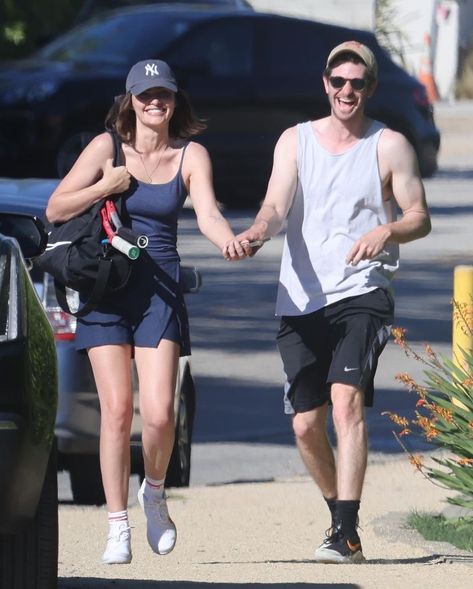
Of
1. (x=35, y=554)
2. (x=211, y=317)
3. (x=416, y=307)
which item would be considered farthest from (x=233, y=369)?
(x=35, y=554)

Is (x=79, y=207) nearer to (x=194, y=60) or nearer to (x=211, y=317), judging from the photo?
(x=211, y=317)

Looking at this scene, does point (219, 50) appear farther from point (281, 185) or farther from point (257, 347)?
point (281, 185)

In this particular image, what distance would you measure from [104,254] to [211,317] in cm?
689

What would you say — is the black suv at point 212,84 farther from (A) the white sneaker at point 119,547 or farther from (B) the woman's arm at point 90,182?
(A) the white sneaker at point 119,547

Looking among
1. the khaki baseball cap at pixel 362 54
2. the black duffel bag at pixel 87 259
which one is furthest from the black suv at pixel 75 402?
the khaki baseball cap at pixel 362 54

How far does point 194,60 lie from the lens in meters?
16.6

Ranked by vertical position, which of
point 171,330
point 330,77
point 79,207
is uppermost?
point 330,77

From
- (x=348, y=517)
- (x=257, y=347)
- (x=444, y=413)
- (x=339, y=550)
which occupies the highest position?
(x=444, y=413)

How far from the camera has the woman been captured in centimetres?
589

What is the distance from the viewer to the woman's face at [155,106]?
5.98 metres

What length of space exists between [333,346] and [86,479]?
7.02 ft

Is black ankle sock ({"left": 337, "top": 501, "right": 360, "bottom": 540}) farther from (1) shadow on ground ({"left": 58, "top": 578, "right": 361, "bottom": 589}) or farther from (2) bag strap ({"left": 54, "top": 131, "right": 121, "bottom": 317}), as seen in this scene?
(2) bag strap ({"left": 54, "top": 131, "right": 121, "bottom": 317})

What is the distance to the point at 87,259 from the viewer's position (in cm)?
582

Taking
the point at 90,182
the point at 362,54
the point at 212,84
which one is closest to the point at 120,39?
the point at 212,84
